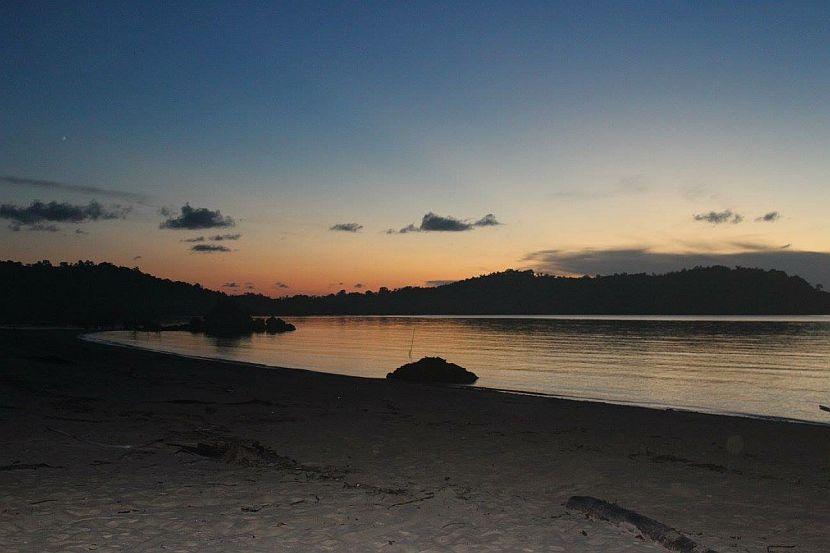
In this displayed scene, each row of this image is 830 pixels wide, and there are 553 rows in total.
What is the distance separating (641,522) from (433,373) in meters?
27.1

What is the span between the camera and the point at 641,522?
24.9 ft

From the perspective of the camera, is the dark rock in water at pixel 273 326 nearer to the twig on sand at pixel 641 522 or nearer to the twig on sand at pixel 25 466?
the twig on sand at pixel 25 466

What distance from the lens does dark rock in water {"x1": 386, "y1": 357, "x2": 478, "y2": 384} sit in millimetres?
34562

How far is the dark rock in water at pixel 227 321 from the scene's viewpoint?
121800mm

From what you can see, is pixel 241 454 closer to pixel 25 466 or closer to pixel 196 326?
pixel 25 466

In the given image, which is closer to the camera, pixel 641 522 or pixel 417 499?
pixel 641 522

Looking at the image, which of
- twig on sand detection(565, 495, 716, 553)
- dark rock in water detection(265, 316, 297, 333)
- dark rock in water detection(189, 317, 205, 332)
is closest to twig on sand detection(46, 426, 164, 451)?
twig on sand detection(565, 495, 716, 553)

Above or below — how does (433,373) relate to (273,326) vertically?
above

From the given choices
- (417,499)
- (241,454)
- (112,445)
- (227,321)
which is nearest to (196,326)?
(227,321)

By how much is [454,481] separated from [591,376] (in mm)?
32796

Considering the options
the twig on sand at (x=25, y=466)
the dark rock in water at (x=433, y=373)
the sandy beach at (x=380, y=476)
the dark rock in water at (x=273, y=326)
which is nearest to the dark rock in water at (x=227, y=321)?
the dark rock in water at (x=273, y=326)

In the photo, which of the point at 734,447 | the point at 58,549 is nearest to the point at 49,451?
the point at 58,549

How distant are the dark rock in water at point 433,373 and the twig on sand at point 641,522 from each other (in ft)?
84.5

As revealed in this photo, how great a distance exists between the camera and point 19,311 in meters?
138
